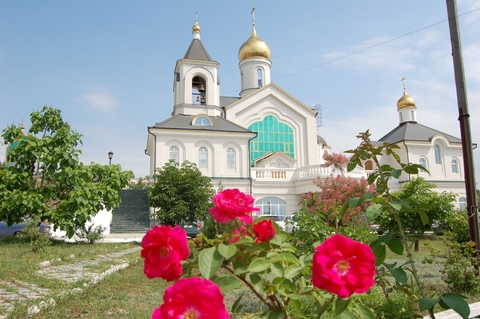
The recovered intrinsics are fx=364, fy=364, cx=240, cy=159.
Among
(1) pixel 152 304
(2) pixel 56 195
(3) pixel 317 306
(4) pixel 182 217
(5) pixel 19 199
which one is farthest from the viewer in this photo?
(4) pixel 182 217

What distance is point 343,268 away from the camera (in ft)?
4.39

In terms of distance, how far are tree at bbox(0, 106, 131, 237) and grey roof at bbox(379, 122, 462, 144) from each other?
25.6 m

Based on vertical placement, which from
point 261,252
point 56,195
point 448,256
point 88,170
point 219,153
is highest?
point 219,153

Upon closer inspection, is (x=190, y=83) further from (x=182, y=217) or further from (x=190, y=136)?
(x=182, y=217)

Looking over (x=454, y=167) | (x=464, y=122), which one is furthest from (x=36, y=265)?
(x=454, y=167)

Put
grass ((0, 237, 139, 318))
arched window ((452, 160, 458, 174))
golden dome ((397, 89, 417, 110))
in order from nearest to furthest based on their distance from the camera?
grass ((0, 237, 139, 318)) < arched window ((452, 160, 458, 174)) < golden dome ((397, 89, 417, 110))

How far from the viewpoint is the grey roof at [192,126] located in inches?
1001

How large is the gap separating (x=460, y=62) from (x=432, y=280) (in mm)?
3970

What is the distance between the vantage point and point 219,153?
85.0 ft

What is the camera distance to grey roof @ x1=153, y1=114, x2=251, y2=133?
25422 mm

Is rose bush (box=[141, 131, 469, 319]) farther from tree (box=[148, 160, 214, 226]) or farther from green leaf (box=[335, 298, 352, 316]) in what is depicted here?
tree (box=[148, 160, 214, 226])

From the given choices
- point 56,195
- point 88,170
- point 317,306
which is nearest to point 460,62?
point 317,306

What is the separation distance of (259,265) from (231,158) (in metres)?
24.6

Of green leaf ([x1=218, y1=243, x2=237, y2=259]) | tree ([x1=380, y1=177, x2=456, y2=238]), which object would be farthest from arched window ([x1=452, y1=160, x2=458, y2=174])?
green leaf ([x1=218, y1=243, x2=237, y2=259])
